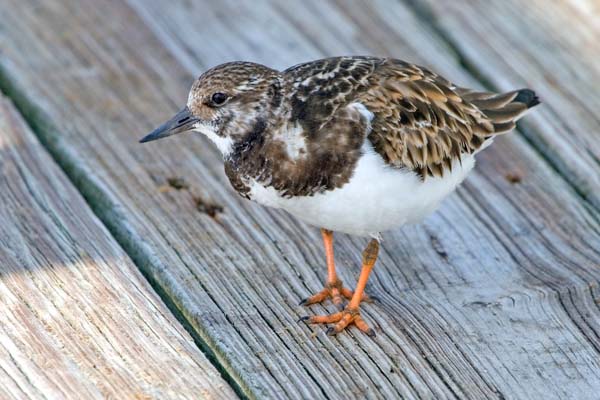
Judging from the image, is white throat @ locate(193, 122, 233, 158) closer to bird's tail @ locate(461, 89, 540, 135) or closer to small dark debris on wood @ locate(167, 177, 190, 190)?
small dark debris on wood @ locate(167, 177, 190, 190)

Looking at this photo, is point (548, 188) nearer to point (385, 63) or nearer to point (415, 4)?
point (385, 63)

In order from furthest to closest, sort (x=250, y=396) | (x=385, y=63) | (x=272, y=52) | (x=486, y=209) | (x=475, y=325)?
(x=272, y=52) → (x=486, y=209) → (x=385, y=63) → (x=475, y=325) → (x=250, y=396)

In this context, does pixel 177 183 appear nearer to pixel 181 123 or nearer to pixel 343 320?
pixel 181 123

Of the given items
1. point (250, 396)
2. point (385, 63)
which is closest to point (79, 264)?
point (250, 396)

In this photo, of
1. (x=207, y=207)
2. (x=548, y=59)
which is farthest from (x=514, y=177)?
(x=207, y=207)

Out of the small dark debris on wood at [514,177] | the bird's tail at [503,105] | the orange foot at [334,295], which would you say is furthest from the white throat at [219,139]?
the small dark debris on wood at [514,177]

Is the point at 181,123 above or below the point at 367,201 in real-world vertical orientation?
below
